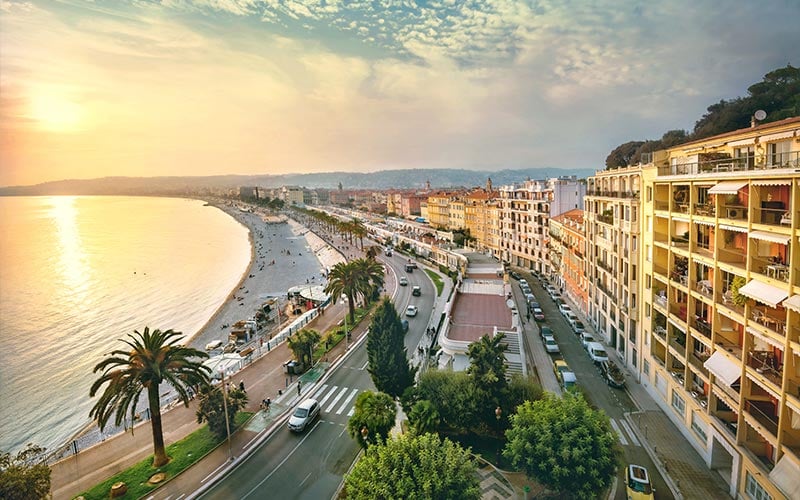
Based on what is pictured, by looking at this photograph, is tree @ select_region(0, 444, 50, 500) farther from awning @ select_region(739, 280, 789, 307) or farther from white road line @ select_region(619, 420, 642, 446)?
awning @ select_region(739, 280, 789, 307)

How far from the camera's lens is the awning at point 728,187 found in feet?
68.4

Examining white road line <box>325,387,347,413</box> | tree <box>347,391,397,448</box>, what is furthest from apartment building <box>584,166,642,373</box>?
white road line <box>325,387,347,413</box>

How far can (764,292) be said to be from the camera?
19.2 meters

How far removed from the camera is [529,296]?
60312mm

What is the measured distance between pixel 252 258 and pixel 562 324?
3666 inches

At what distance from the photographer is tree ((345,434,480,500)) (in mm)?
16391

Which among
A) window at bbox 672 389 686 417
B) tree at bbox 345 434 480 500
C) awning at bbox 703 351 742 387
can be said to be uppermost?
awning at bbox 703 351 742 387

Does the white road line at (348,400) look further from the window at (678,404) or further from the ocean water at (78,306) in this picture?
the ocean water at (78,306)

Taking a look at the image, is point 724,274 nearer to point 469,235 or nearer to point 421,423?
point 421,423

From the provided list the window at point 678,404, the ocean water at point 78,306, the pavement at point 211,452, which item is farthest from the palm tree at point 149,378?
the window at point 678,404

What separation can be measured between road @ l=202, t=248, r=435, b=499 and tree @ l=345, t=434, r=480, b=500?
7.31 m

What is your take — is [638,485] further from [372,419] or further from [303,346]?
[303,346]

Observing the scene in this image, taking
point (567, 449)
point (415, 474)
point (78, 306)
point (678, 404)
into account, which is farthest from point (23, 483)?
point (78, 306)

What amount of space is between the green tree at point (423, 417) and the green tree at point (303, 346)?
16.9 m
